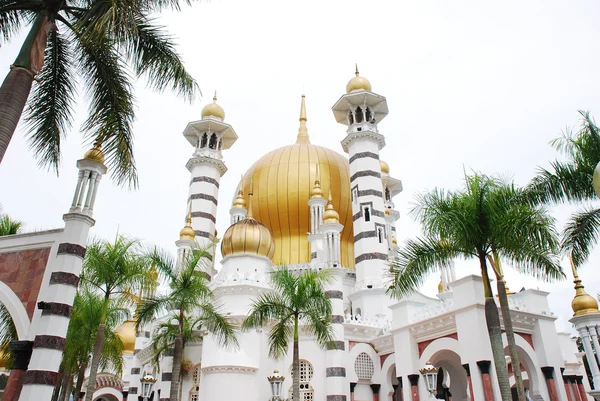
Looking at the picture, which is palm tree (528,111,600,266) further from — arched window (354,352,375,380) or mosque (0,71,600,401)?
arched window (354,352,375,380)

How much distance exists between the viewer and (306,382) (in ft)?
69.4

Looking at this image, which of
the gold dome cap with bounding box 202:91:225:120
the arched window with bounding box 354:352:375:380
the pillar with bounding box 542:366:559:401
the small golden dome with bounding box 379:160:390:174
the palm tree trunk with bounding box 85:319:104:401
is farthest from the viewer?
the small golden dome with bounding box 379:160:390:174

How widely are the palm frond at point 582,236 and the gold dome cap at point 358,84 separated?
22607mm

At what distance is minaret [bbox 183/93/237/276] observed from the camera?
31781mm

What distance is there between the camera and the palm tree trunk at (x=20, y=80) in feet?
26.1

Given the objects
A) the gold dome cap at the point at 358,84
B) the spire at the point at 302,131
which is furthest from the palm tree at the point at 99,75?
the spire at the point at 302,131

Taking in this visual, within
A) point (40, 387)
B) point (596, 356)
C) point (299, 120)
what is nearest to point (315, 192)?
point (299, 120)

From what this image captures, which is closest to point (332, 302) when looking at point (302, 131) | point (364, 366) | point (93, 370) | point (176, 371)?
point (364, 366)

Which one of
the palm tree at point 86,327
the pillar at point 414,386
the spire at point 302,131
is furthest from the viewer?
the spire at point 302,131

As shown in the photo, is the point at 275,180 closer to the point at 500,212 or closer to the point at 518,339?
the point at 518,339

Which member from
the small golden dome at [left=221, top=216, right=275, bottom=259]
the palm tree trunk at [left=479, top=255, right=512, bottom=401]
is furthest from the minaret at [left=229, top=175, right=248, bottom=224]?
the palm tree trunk at [left=479, top=255, right=512, bottom=401]

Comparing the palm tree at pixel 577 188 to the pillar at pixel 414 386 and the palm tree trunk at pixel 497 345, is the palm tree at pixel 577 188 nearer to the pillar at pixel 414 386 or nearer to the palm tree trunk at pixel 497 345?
the palm tree trunk at pixel 497 345

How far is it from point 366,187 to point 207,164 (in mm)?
10997

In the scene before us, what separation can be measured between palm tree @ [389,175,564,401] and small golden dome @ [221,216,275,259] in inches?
470
